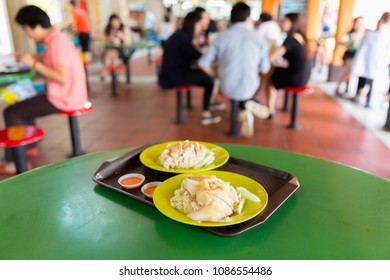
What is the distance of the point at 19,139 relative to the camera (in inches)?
88.9

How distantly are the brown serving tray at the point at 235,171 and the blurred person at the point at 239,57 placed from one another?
246 cm

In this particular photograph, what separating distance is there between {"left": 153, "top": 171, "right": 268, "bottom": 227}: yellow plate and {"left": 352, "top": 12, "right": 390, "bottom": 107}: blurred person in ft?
13.1

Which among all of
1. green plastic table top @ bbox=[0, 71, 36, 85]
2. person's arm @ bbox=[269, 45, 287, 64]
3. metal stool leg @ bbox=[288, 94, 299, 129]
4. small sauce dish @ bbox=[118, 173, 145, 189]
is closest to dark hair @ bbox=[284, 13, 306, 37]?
person's arm @ bbox=[269, 45, 287, 64]

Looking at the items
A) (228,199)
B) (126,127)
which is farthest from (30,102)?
(228,199)

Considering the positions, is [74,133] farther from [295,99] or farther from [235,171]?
[295,99]

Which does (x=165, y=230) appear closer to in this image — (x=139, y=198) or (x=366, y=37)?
(x=139, y=198)

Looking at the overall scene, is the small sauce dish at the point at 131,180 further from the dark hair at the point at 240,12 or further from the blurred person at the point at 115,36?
the blurred person at the point at 115,36

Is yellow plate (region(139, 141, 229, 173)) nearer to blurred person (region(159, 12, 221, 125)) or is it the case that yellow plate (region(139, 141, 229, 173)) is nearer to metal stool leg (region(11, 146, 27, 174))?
metal stool leg (region(11, 146, 27, 174))

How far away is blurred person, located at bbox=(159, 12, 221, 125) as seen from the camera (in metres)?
4.04

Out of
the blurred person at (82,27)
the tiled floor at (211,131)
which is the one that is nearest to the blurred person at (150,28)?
the blurred person at (82,27)

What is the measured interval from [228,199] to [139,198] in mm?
278

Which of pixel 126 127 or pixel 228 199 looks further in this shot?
pixel 126 127

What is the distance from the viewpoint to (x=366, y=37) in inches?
191

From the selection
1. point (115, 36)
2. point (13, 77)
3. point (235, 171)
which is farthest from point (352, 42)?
point (235, 171)
